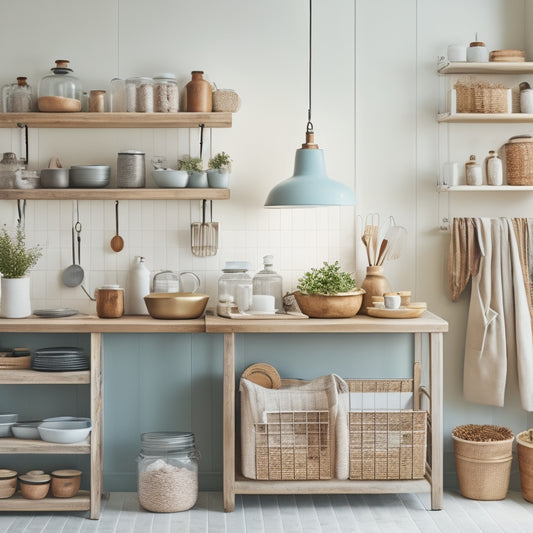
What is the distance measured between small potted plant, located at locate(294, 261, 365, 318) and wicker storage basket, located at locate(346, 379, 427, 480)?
523mm

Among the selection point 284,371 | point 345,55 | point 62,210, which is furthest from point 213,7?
point 284,371

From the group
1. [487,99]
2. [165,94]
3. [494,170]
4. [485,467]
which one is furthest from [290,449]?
[487,99]

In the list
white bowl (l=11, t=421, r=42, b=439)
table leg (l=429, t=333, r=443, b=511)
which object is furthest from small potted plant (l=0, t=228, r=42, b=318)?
table leg (l=429, t=333, r=443, b=511)

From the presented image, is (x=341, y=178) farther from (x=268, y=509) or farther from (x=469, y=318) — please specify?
(x=268, y=509)

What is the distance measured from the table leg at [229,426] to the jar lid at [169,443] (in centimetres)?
26

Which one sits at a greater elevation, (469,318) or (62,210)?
(62,210)

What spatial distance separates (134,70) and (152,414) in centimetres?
189

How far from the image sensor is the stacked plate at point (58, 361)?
406cm

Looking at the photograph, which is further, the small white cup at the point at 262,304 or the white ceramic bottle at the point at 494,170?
the white ceramic bottle at the point at 494,170

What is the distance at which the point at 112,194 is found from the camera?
14.0 ft

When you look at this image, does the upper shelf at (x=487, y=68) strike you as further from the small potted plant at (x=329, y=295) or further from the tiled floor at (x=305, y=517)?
the tiled floor at (x=305, y=517)

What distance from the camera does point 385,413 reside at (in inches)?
161

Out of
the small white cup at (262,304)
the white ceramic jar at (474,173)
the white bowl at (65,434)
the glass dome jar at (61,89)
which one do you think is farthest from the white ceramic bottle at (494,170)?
the white bowl at (65,434)

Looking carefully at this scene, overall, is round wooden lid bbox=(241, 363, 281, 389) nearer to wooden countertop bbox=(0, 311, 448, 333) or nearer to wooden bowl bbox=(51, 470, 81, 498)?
wooden countertop bbox=(0, 311, 448, 333)
